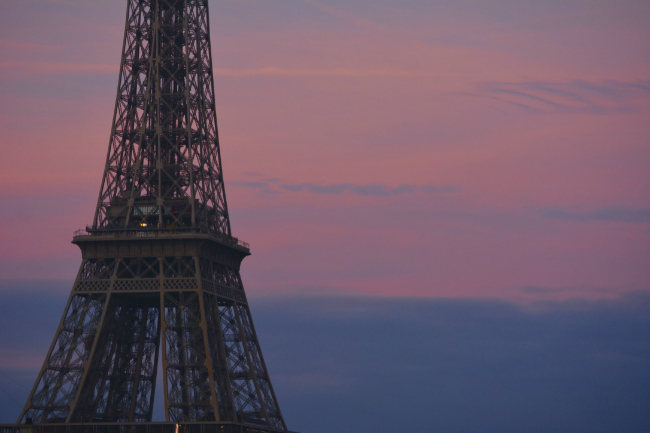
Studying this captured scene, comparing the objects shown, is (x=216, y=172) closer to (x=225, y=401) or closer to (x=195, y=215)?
(x=195, y=215)

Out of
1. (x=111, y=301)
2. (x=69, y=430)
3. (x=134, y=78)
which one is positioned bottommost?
(x=69, y=430)

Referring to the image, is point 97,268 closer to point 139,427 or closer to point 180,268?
point 180,268

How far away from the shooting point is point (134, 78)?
19112 cm

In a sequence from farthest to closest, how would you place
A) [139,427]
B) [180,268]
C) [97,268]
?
[97,268]
[180,268]
[139,427]

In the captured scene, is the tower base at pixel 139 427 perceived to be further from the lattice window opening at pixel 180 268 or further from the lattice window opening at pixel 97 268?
the lattice window opening at pixel 97 268

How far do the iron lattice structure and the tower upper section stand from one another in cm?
15

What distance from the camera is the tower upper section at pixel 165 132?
187 meters

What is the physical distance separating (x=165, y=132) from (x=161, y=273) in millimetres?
15842

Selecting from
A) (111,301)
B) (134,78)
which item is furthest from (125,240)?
(134,78)

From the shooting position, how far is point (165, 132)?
624 ft

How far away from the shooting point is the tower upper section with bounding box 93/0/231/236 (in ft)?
613

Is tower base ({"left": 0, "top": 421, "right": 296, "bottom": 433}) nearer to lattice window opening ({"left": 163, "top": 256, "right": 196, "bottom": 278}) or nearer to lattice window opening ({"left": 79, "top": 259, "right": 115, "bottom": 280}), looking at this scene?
lattice window opening ({"left": 163, "top": 256, "right": 196, "bottom": 278})

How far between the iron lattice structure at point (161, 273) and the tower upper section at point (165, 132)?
145 millimetres

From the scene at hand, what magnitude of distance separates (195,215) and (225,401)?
1912 centimetres
